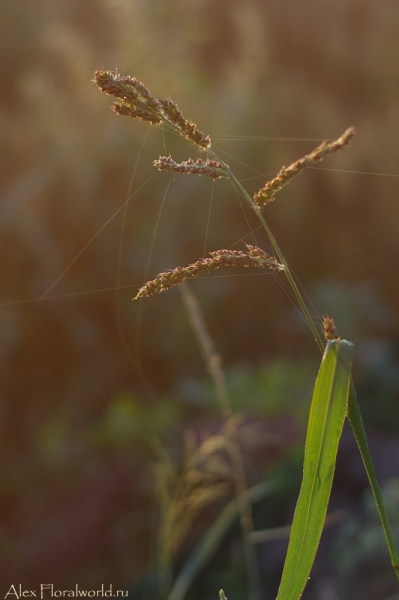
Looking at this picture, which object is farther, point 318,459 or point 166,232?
point 166,232

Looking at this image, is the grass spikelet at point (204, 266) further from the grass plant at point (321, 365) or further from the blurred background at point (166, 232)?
the blurred background at point (166, 232)

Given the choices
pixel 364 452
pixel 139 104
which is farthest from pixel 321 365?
pixel 139 104

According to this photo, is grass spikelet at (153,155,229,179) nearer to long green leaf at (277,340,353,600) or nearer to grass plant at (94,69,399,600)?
grass plant at (94,69,399,600)

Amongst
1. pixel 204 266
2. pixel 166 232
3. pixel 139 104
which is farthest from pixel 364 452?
pixel 166 232

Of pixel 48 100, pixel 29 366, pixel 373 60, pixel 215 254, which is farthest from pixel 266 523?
pixel 373 60

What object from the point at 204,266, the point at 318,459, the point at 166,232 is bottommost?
the point at 318,459

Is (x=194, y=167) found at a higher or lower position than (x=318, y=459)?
higher

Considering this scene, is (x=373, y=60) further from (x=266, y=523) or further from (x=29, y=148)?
(x=266, y=523)

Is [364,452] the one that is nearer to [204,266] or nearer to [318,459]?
[318,459]

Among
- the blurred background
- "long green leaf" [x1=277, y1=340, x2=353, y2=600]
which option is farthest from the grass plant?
the blurred background
